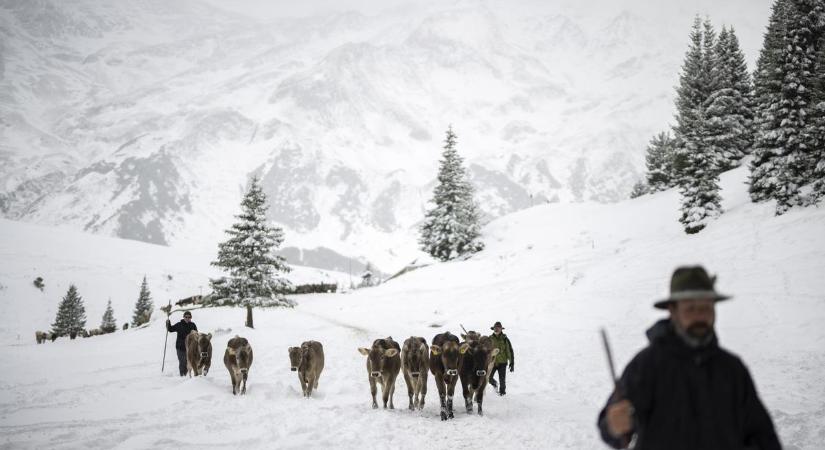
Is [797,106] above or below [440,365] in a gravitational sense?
above

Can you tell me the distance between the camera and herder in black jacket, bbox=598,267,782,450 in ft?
9.11

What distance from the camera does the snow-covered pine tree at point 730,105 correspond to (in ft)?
118

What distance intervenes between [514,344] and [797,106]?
1836 centimetres

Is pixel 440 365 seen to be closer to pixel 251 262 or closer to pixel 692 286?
pixel 692 286

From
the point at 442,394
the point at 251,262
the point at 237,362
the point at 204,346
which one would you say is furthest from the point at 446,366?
the point at 251,262

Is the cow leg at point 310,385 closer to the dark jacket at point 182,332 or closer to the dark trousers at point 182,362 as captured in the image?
the dark trousers at point 182,362

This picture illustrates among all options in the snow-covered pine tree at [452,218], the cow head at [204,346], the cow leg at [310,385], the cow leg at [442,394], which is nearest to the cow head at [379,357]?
the cow leg at [442,394]

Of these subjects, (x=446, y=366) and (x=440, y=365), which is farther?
(x=440, y=365)

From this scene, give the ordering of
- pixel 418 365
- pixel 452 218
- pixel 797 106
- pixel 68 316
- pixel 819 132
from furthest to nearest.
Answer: pixel 68 316
pixel 452 218
pixel 797 106
pixel 819 132
pixel 418 365

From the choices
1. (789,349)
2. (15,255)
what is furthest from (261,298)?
(15,255)

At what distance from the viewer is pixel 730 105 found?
1452 inches

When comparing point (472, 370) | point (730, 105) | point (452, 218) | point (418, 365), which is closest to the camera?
point (472, 370)

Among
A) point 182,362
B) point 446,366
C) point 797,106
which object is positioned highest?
point 797,106

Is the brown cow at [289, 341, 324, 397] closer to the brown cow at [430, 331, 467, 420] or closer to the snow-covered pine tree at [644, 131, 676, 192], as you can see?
the brown cow at [430, 331, 467, 420]
